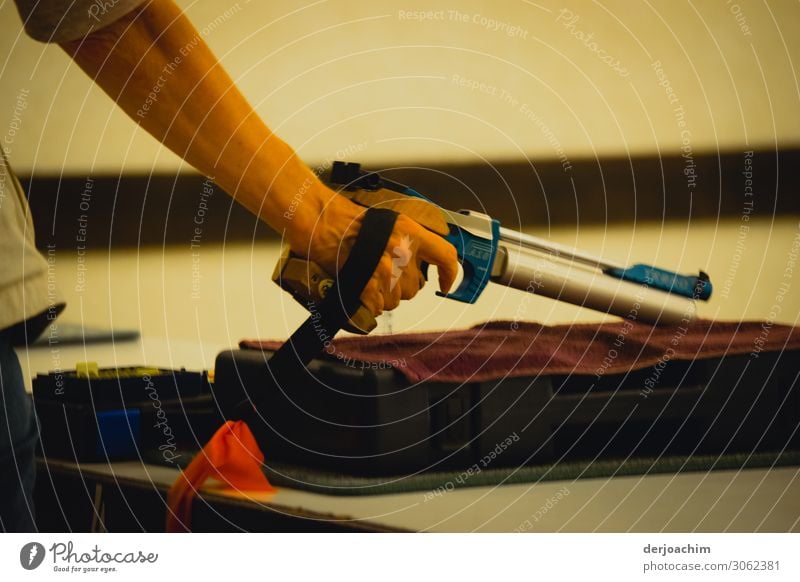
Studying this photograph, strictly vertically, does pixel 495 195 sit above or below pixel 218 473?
above

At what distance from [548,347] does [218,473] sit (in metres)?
0.28

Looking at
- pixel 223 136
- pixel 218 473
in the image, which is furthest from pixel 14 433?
pixel 223 136

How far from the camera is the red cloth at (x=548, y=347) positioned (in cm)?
68

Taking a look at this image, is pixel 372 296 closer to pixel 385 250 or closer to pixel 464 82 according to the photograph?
pixel 385 250

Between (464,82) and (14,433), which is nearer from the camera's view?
(14,433)

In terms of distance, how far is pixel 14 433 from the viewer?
604 millimetres

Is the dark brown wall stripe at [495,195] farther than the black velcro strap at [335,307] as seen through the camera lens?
Yes

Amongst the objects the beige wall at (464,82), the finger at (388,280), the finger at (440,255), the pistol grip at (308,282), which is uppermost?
the beige wall at (464,82)

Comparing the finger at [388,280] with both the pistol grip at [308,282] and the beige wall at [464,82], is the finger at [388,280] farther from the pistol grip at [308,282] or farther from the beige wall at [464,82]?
the beige wall at [464,82]

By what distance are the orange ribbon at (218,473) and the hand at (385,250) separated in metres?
0.15

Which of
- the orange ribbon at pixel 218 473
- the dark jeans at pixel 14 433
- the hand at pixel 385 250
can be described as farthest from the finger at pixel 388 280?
the dark jeans at pixel 14 433

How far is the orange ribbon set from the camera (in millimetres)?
647

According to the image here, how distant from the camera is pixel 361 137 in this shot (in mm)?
873

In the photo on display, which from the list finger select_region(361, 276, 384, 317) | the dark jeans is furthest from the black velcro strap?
the dark jeans
